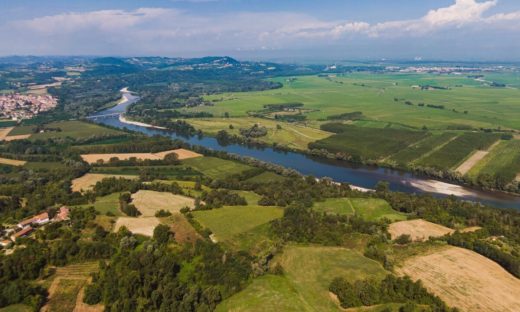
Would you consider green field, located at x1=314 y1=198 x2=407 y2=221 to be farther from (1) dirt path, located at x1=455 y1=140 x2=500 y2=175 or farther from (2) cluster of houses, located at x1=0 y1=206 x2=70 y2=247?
(2) cluster of houses, located at x1=0 y1=206 x2=70 y2=247

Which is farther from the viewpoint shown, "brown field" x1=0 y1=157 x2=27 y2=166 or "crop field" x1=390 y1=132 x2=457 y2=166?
"crop field" x1=390 y1=132 x2=457 y2=166

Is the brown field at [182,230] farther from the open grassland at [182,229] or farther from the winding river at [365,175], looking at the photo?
the winding river at [365,175]

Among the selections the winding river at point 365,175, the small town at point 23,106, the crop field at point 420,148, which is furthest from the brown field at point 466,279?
the small town at point 23,106

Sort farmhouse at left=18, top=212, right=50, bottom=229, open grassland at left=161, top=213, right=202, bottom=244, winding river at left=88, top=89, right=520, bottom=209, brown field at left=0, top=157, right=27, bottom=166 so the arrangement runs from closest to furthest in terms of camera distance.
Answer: open grassland at left=161, top=213, right=202, bottom=244, farmhouse at left=18, top=212, right=50, bottom=229, winding river at left=88, top=89, right=520, bottom=209, brown field at left=0, top=157, right=27, bottom=166

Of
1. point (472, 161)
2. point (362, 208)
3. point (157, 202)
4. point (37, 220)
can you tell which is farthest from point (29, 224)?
point (472, 161)

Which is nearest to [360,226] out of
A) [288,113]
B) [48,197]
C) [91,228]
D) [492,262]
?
[492,262]

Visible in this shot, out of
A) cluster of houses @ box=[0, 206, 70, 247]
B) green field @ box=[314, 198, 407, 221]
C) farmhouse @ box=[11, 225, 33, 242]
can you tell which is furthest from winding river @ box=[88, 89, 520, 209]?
farmhouse @ box=[11, 225, 33, 242]
